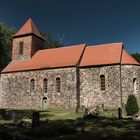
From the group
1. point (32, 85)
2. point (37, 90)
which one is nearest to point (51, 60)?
point (32, 85)

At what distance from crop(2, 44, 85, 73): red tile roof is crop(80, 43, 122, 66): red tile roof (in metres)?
1.16

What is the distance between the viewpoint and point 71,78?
113ft

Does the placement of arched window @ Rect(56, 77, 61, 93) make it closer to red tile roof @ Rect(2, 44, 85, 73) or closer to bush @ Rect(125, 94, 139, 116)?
red tile roof @ Rect(2, 44, 85, 73)

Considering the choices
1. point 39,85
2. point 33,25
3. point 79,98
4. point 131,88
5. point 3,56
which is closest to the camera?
point 131,88

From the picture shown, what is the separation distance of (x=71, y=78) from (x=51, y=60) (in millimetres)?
5237

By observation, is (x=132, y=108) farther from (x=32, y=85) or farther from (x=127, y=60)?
(x=32, y=85)

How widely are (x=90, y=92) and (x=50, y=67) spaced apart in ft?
22.6

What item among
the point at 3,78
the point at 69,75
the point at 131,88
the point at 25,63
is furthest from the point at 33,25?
the point at 131,88

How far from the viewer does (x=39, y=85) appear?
37000 millimetres

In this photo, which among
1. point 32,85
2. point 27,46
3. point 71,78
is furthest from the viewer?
point 27,46

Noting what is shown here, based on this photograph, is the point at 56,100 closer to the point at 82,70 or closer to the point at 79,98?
the point at 79,98

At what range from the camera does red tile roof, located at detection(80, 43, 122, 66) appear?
3386 centimetres

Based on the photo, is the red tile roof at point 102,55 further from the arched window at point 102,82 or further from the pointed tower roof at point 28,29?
the pointed tower roof at point 28,29

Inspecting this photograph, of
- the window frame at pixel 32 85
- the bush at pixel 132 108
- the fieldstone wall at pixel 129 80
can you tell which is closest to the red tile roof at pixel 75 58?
the fieldstone wall at pixel 129 80
